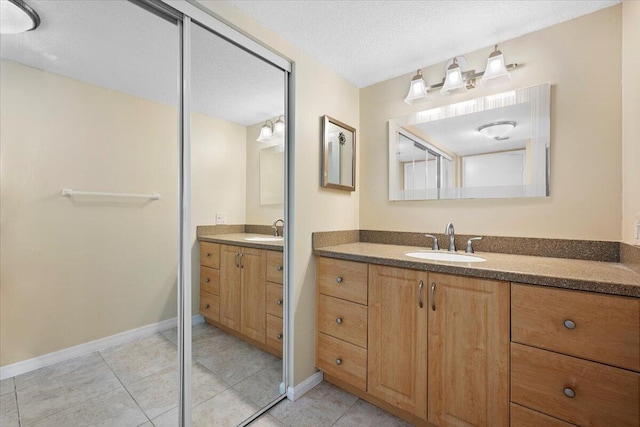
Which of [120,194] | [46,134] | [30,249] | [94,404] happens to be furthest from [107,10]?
[94,404]

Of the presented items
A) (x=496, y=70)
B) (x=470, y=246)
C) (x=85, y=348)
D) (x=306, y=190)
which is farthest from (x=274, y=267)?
(x=496, y=70)

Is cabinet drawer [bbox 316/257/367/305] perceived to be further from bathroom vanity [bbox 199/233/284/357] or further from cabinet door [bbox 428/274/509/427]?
cabinet door [bbox 428/274/509/427]

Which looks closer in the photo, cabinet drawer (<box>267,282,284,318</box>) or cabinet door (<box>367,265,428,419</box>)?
cabinet door (<box>367,265,428,419</box>)

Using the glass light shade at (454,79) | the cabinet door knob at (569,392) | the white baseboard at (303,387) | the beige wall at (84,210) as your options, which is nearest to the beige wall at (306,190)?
the white baseboard at (303,387)

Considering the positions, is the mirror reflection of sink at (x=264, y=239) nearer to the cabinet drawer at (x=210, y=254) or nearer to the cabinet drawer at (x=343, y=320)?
the cabinet drawer at (x=210, y=254)

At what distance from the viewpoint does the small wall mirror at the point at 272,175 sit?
179cm

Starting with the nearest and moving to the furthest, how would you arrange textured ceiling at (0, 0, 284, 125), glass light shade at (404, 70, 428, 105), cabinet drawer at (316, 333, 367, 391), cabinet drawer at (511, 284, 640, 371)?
cabinet drawer at (511, 284, 640, 371) < textured ceiling at (0, 0, 284, 125) < cabinet drawer at (316, 333, 367, 391) < glass light shade at (404, 70, 428, 105)

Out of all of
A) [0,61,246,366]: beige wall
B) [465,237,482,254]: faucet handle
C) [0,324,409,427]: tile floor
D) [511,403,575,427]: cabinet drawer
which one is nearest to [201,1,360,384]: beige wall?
[0,324,409,427]: tile floor

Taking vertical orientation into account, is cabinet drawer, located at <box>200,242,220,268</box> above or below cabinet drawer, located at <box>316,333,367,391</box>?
above

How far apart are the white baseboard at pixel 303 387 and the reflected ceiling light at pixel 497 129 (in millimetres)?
1998

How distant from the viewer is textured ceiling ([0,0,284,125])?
44.8 inches

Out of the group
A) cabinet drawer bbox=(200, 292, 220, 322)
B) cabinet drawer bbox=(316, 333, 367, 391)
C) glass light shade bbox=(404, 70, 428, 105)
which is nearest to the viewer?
cabinet drawer bbox=(200, 292, 220, 322)

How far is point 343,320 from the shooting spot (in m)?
1.81

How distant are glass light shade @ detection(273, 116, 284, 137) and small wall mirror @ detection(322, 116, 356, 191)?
0.35 metres
